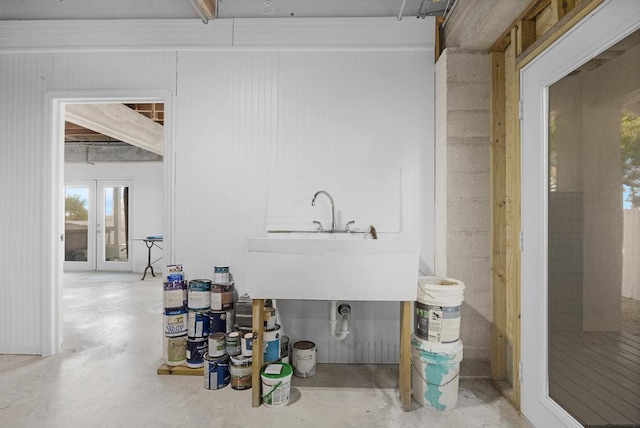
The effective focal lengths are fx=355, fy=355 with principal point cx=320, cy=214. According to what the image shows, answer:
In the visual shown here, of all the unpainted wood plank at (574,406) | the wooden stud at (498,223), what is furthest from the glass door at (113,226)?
the unpainted wood plank at (574,406)

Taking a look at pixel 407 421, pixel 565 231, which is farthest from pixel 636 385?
pixel 407 421

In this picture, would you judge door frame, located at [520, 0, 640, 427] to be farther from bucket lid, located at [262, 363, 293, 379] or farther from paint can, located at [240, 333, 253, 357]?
paint can, located at [240, 333, 253, 357]

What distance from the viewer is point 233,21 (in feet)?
8.73

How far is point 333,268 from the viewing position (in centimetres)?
191

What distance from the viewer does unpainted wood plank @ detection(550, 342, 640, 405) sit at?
4.23 feet

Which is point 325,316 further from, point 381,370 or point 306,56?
point 306,56

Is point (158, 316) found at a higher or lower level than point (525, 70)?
lower

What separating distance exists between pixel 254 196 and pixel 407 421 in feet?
5.65

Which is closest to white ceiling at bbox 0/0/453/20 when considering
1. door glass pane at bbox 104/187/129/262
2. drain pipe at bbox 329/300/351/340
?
drain pipe at bbox 329/300/351/340

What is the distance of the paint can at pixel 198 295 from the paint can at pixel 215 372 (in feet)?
1.16

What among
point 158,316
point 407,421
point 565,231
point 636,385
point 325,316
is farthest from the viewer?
point 158,316

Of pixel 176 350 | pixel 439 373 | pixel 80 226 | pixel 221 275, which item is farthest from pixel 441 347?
pixel 80 226

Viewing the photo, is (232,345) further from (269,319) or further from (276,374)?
(276,374)

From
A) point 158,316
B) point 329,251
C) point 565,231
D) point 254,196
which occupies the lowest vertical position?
point 158,316
